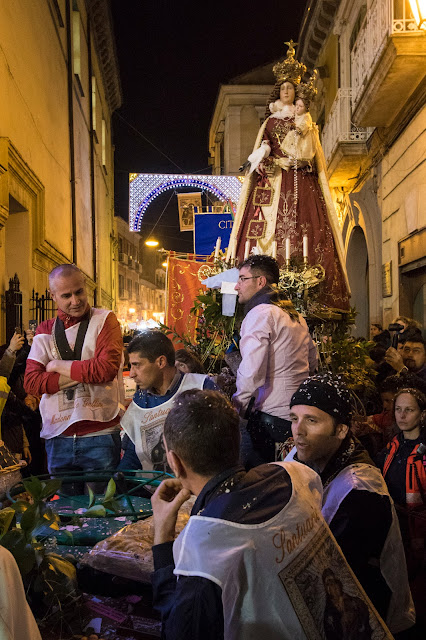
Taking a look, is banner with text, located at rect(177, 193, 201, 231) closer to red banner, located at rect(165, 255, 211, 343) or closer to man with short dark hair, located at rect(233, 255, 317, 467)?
red banner, located at rect(165, 255, 211, 343)

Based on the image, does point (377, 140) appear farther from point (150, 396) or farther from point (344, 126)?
point (150, 396)

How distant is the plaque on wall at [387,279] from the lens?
37.3 feet

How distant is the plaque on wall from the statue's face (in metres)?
5.84

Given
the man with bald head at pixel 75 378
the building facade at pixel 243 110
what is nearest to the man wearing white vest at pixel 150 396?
the man with bald head at pixel 75 378

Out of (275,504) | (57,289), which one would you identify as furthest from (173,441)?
(57,289)

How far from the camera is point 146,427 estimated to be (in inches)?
131

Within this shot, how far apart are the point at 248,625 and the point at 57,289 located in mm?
2570

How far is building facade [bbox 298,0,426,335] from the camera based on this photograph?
30.0 feet

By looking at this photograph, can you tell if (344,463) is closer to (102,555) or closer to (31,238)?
(102,555)

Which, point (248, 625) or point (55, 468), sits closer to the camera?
point (248, 625)

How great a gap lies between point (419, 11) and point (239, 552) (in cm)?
899

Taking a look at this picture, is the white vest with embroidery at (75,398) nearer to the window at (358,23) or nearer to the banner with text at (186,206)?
the window at (358,23)

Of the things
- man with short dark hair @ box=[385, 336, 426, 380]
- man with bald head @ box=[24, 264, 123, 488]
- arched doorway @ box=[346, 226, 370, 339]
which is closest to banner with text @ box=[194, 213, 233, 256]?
arched doorway @ box=[346, 226, 370, 339]

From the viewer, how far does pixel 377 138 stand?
40.0 ft
